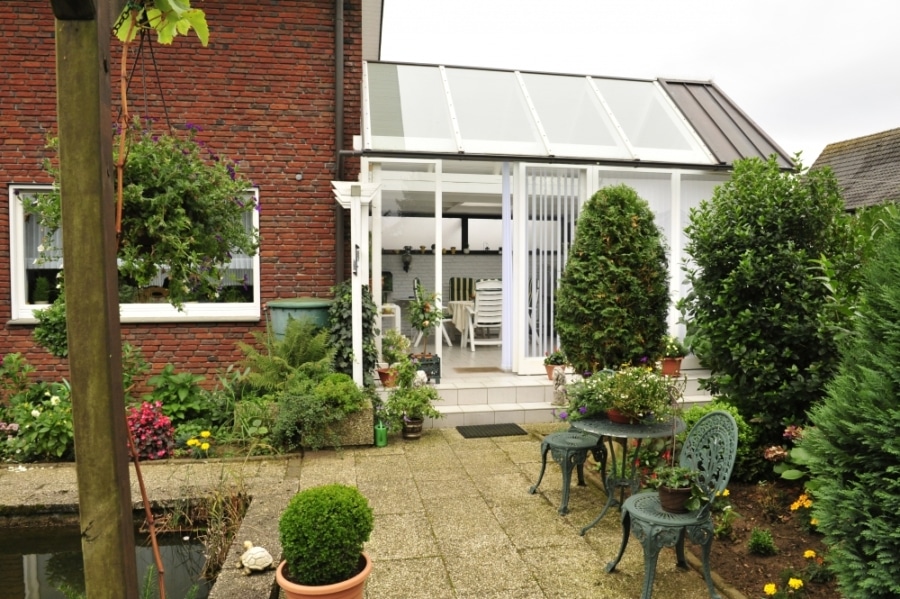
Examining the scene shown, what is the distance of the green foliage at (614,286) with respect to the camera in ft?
20.0

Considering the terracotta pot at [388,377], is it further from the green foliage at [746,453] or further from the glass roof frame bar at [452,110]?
the green foliage at [746,453]

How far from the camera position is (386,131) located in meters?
7.04

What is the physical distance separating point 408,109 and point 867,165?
15.9 metres

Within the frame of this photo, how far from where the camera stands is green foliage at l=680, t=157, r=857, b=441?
4.25m

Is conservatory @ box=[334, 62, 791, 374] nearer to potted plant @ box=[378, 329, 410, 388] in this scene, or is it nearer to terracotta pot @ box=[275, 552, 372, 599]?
potted plant @ box=[378, 329, 410, 388]

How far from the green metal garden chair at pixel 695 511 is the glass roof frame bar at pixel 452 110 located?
4507 millimetres

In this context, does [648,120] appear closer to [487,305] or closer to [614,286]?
[614,286]

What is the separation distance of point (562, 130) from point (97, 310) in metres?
6.74

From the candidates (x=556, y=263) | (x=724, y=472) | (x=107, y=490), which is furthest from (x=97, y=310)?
(x=556, y=263)

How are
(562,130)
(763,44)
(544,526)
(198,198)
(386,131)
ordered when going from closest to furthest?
1. (198,198)
2. (544,526)
3. (386,131)
4. (562,130)
5. (763,44)

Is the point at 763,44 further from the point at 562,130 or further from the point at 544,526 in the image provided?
the point at 544,526

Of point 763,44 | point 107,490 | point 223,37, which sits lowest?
point 107,490

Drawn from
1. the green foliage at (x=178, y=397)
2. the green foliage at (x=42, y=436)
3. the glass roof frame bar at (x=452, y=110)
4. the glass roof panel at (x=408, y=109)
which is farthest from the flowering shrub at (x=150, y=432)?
the glass roof frame bar at (x=452, y=110)

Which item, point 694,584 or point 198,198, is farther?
point 694,584
